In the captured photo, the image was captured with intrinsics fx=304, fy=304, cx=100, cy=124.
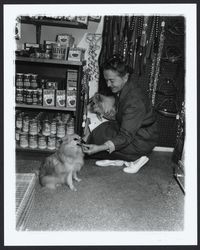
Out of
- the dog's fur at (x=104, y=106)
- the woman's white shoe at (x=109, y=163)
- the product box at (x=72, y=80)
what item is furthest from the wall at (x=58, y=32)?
the woman's white shoe at (x=109, y=163)

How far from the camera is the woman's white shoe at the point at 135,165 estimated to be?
323 centimetres

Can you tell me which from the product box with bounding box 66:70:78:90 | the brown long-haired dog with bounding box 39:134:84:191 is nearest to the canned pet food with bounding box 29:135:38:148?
the product box with bounding box 66:70:78:90

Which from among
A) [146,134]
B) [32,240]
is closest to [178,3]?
[32,240]

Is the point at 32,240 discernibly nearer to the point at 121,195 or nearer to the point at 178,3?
the point at 121,195

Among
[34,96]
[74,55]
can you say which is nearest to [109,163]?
[34,96]

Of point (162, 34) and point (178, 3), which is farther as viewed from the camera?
point (162, 34)

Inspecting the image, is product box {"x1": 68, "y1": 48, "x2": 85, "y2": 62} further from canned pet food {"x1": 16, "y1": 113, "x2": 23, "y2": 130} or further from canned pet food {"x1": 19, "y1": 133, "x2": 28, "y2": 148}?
canned pet food {"x1": 19, "y1": 133, "x2": 28, "y2": 148}

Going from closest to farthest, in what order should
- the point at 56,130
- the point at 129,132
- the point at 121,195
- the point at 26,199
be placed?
the point at 26,199 < the point at 121,195 < the point at 129,132 < the point at 56,130

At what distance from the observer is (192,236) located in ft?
5.78

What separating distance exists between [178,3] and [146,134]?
198 centimetres

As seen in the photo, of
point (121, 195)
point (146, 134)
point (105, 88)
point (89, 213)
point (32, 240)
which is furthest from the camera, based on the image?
point (105, 88)

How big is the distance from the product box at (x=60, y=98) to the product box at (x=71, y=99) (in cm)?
5

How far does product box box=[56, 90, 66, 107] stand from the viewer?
3467 mm

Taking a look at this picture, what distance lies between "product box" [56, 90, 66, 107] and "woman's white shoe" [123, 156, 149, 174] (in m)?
1.01
